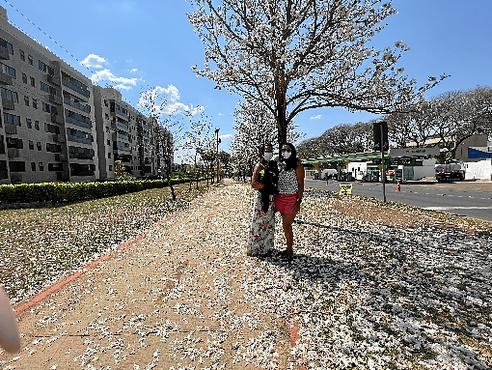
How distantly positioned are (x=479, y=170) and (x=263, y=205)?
47292 millimetres

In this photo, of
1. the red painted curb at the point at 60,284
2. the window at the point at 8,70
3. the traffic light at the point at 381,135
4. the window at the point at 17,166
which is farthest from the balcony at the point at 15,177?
the traffic light at the point at 381,135

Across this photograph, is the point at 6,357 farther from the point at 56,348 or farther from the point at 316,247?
the point at 316,247

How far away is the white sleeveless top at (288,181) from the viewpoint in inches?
215

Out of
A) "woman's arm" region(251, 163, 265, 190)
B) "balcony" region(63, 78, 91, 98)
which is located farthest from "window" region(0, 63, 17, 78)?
"woman's arm" region(251, 163, 265, 190)

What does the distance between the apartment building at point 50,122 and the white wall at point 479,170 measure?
39.8m

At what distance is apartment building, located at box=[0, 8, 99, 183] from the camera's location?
37406mm

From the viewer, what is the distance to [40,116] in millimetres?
45031

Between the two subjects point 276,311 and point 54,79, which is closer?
point 276,311

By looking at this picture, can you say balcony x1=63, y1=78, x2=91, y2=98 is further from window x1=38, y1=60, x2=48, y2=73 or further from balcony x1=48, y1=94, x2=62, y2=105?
window x1=38, y1=60, x2=48, y2=73

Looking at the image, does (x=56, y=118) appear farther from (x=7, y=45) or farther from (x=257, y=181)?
(x=257, y=181)

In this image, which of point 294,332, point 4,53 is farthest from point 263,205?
point 4,53

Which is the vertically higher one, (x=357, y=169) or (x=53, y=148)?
(x=53, y=148)

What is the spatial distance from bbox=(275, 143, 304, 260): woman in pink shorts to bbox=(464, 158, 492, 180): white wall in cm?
4467

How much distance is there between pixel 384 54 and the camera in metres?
9.32
